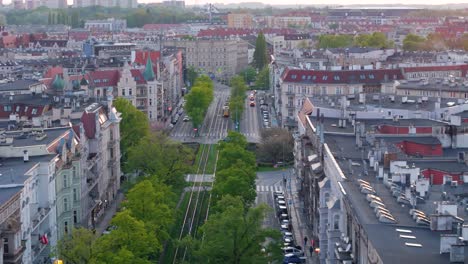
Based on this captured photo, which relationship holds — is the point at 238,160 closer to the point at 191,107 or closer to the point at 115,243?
the point at 115,243

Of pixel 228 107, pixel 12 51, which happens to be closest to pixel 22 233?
pixel 228 107

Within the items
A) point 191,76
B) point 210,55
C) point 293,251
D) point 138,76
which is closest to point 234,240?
point 293,251

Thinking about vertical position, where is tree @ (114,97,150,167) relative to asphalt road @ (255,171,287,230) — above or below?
above

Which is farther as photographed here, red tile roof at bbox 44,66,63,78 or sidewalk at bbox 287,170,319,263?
red tile roof at bbox 44,66,63,78

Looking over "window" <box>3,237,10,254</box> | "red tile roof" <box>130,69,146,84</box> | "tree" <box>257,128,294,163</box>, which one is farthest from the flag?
"red tile roof" <box>130,69,146,84</box>

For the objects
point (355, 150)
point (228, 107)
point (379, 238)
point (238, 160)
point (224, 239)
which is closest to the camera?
point (379, 238)

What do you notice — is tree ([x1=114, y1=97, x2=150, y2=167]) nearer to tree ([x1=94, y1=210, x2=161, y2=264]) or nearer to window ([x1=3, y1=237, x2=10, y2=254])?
tree ([x1=94, y1=210, x2=161, y2=264])
